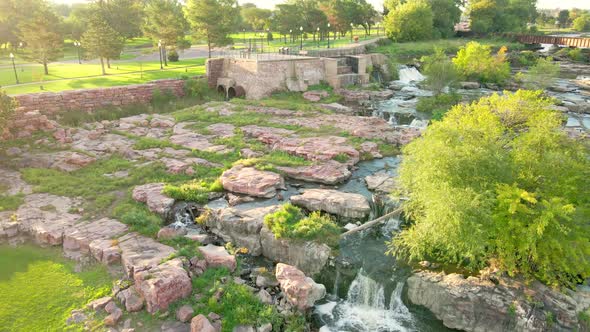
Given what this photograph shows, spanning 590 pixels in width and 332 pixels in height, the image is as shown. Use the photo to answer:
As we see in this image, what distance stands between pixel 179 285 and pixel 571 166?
45.8ft

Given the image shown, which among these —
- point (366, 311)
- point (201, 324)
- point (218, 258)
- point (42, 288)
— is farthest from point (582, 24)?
point (42, 288)

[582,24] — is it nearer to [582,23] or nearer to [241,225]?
[582,23]

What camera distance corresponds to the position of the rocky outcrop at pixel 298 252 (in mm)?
16672

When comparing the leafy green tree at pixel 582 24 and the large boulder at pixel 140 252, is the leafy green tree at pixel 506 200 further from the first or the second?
the leafy green tree at pixel 582 24

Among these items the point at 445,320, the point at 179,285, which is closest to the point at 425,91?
the point at 445,320

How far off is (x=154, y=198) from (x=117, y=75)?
24610mm

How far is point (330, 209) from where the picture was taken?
19969 mm

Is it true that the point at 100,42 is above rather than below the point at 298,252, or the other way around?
above

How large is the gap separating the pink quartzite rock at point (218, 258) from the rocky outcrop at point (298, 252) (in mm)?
1803

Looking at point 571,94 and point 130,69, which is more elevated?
point 130,69

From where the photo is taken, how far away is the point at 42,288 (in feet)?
48.8

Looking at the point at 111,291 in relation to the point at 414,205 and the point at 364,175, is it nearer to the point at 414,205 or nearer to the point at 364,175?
the point at 414,205

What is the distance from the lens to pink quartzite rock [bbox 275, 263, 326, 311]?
14.6 meters

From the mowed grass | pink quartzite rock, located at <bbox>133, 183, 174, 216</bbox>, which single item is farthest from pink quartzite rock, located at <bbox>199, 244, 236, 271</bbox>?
pink quartzite rock, located at <bbox>133, 183, 174, 216</bbox>
